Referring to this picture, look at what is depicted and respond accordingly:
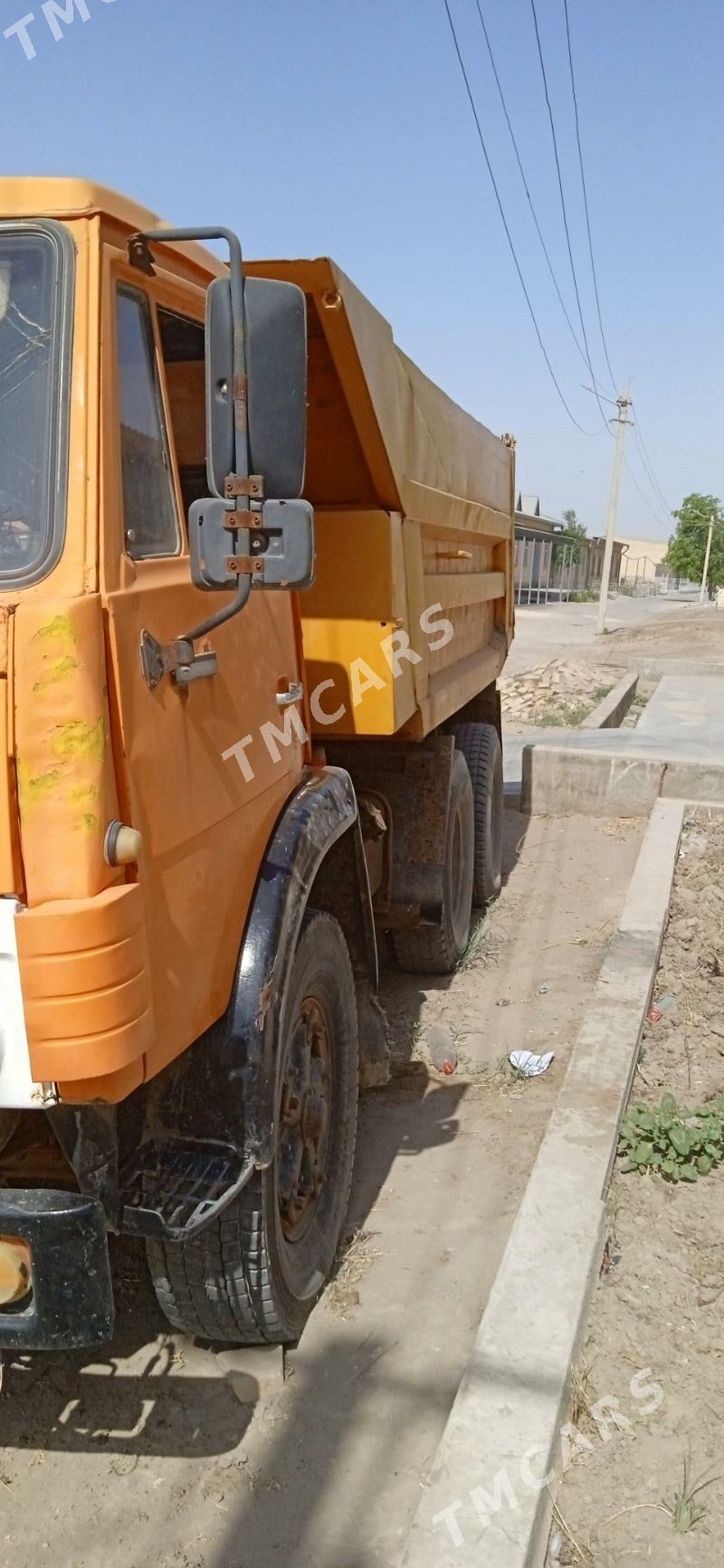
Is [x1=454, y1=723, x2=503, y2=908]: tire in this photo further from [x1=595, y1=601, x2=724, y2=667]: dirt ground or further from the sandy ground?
[x1=595, y1=601, x2=724, y2=667]: dirt ground

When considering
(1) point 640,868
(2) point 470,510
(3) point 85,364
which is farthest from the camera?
(1) point 640,868

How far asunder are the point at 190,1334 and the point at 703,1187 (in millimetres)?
1617

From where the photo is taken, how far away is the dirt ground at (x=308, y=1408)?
214 cm

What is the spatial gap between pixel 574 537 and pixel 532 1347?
204 feet

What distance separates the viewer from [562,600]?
2275 inches

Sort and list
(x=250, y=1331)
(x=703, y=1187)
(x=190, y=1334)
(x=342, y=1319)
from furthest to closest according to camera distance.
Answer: (x=703, y=1187), (x=342, y=1319), (x=190, y=1334), (x=250, y=1331)

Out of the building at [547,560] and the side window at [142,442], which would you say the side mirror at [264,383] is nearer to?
the side window at [142,442]

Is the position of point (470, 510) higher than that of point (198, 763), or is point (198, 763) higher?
point (470, 510)

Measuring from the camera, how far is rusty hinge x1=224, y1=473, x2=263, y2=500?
5.93 feet

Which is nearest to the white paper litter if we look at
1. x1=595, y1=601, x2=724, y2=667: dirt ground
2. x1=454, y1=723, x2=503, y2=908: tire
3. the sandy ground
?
x1=454, y1=723, x2=503, y2=908: tire

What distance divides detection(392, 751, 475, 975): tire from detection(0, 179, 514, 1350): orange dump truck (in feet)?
5.59

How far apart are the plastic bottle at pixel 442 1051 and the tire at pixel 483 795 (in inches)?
60.4

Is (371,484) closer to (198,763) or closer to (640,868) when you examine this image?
(198,763)

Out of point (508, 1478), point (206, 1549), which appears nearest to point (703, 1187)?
point (508, 1478)
